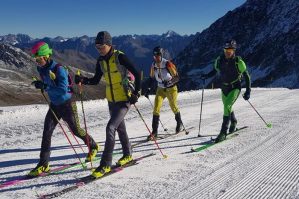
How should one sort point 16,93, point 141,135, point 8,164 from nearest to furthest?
1. point 8,164
2. point 141,135
3. point 16,93

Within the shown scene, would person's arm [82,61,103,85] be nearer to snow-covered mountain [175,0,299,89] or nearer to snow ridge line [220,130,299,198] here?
snow ridge line [220,130,299,198]

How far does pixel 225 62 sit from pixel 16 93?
4997 inches

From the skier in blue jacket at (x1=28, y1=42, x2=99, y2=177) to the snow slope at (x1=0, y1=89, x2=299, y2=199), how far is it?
50 centimetres

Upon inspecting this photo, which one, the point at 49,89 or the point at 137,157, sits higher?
the point at 49,89

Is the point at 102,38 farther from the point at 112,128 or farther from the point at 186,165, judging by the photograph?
the point at 186,165

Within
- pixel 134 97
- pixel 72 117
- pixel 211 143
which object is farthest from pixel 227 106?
pixel 72 117

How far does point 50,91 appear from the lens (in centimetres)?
777

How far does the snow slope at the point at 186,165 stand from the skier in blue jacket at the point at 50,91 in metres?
0.50

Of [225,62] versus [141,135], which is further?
[141,135]

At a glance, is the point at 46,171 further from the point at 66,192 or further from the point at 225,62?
the point at 225,62

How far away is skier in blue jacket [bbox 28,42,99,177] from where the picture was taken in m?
7.42

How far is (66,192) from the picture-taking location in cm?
636

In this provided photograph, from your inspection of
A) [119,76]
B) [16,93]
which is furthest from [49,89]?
[16,93]

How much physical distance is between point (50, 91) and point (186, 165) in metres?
2.81
